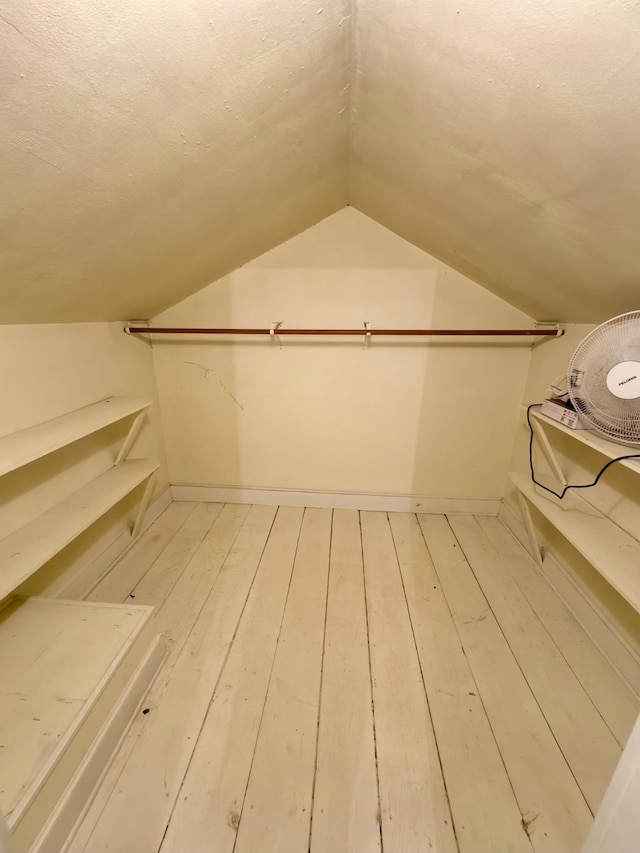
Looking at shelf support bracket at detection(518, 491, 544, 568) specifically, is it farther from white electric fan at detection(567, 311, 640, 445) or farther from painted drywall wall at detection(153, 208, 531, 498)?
white electric fan at detection(567, 311, 640, 445)

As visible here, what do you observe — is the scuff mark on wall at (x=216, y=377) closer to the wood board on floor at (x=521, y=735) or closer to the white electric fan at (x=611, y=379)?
the wood board on floor at (x=521, y=735)

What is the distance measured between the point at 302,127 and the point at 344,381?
128 cm

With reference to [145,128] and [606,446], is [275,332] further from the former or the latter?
[606,446]

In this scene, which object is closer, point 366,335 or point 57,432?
point 57,432

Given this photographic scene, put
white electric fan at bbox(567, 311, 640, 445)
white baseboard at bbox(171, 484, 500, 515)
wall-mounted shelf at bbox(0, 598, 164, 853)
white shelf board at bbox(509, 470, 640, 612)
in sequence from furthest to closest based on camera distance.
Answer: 1. white baseboard at bbox(171, 484, 500, 515)
2. white shelf board at bbox(509, 470, 640, 612)
3. white electric fan at bbox(567, 311, 640, 445)
4. wall-mounted shelf at bbox(0, 598, 164, 853)

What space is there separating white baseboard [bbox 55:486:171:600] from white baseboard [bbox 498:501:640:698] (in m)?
2.23

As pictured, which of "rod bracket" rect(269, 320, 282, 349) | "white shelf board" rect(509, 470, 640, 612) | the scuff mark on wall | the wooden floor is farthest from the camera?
the scuff mark on wall

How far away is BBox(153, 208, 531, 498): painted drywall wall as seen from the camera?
1.97 m

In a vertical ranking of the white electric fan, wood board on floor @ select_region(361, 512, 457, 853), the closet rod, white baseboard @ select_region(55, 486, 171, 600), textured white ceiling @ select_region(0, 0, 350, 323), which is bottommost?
wood board on floor @ select_region(361, 512, 457, 853)

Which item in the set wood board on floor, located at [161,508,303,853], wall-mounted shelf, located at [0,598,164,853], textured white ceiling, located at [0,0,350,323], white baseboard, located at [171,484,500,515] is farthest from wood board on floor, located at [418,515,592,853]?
textured white ceiling, located at [0,0,350,323]

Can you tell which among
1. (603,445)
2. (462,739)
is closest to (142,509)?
(462,739)

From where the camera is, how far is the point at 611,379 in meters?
1.11

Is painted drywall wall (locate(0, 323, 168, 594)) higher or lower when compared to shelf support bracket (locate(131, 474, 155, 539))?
higher

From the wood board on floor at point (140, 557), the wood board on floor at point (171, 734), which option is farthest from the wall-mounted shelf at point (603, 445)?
the wood board on floor at point (140, 557)
